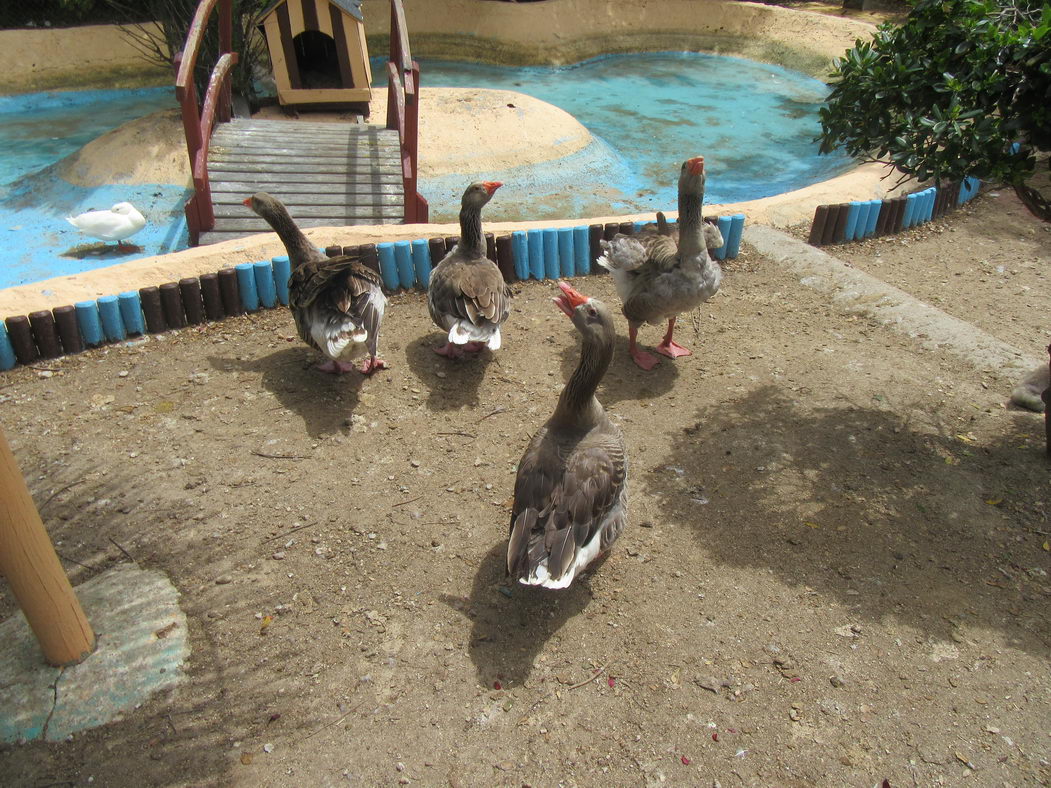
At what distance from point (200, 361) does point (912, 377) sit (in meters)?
5.53

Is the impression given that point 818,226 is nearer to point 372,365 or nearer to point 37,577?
point 372,365

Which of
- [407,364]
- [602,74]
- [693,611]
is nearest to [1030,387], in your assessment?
[693,611]

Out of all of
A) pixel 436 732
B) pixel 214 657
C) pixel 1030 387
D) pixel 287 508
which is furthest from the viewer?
pixel 1030 387

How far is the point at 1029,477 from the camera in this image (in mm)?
4398

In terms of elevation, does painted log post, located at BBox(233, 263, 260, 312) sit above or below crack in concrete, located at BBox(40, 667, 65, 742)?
above

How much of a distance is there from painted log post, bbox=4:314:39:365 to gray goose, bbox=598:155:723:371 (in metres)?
4.57

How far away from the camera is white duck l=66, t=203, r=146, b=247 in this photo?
865cm

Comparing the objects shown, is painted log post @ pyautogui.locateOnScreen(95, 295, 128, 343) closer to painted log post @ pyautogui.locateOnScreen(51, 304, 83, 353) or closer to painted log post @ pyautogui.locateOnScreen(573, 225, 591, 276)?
painted log post @ pyautogui.locateOnScreen(51, 304, 83, 353)

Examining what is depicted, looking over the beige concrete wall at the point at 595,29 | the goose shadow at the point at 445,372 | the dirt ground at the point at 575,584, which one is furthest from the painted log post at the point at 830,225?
the beige concrete wall at the point at 595,29

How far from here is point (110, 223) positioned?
869cm

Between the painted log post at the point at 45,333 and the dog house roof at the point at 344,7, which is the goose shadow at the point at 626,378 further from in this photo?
the dog house roof at the point at 344,7

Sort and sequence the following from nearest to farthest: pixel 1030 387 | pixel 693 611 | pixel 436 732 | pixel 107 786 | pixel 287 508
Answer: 1. pixel 107 786
2. pixel 436 732
3. pixel 693 611
4. pixel 287 508
5. pixel 1030 387

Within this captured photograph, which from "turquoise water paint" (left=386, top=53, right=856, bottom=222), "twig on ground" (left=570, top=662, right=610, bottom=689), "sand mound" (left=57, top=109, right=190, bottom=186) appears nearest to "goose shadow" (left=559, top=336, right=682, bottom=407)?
"twig on ground" (left=570, top=662, right=610, bottom=689)

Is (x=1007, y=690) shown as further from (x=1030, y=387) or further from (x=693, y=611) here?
(x=1030, y=387)
